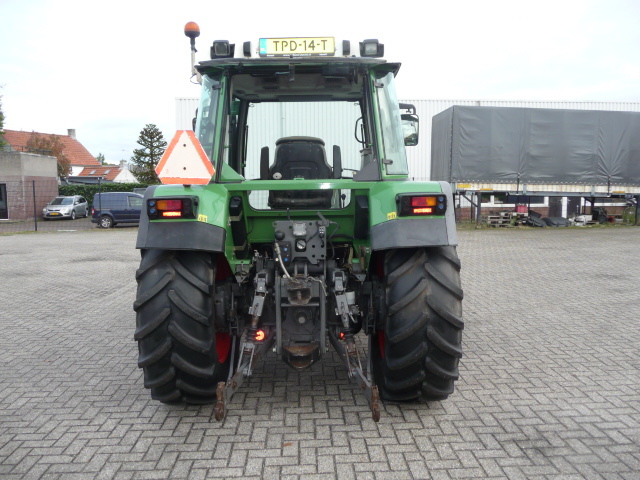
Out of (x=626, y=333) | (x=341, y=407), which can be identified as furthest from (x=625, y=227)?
(x=341, y=407)


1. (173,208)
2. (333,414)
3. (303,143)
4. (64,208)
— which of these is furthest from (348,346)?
(64,208)

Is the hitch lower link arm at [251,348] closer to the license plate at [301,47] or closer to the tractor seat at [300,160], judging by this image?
the tractor seat at [300,160]

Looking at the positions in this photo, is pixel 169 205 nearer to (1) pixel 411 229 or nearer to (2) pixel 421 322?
(1) pixel 411 229

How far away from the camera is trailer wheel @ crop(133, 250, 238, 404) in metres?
3.51

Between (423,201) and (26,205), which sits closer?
(423,201)

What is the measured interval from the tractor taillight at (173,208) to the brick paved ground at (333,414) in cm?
142

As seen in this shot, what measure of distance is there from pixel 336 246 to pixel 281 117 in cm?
153

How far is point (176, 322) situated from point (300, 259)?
965mm

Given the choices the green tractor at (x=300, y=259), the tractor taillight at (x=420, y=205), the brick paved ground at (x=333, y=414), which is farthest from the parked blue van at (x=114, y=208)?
the tractor taillight at (x=420, y=205)

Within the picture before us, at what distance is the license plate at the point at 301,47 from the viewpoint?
3.88 metres

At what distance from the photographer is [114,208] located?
912 inches

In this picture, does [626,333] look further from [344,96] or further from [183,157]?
[183,157]

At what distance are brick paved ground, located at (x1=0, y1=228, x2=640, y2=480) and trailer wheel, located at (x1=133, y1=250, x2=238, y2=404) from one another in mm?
346

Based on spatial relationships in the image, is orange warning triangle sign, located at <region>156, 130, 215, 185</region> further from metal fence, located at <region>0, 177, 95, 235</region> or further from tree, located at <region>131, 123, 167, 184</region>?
tree, located at <region>131, 123, 167, 184</region>
